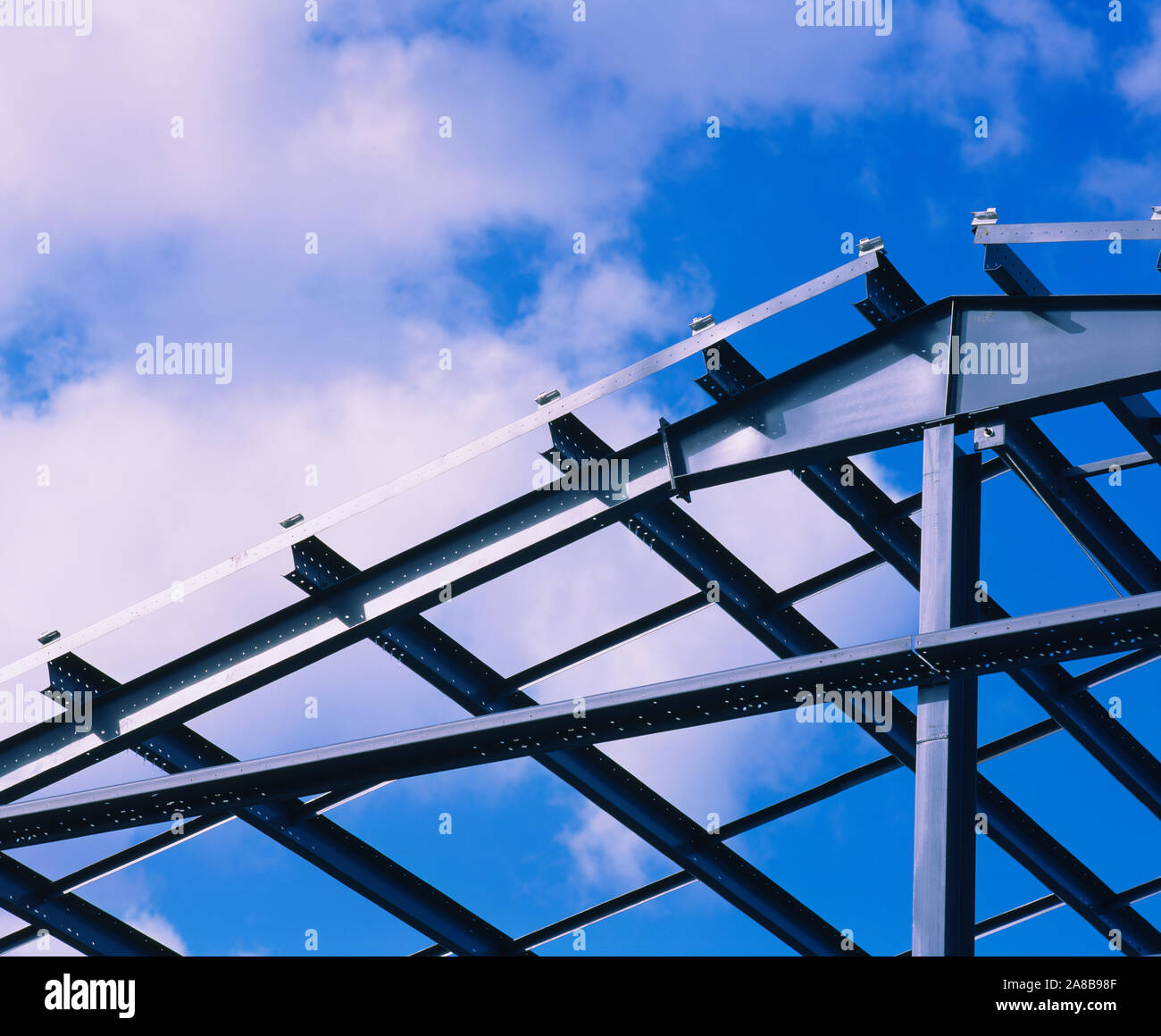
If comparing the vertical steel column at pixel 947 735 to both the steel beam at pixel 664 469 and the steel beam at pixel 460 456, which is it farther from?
the steel beam at pixel 460 456

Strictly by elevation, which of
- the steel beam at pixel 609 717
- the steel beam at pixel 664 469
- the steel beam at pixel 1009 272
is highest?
the steel beam at pixel 1009 272

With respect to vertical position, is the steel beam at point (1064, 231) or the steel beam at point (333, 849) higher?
the steel beam at point (1064, 231)

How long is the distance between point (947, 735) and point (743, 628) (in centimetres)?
456

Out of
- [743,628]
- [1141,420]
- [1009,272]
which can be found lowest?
[743,628]

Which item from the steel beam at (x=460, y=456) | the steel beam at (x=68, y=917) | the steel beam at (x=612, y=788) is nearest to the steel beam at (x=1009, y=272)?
the steel beam at (x=460, y=456)

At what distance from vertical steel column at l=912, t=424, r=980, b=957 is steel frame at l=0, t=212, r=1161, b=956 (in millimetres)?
18

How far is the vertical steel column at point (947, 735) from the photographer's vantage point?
837cm

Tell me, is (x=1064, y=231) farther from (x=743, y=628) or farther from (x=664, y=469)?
(x=743, y=628)

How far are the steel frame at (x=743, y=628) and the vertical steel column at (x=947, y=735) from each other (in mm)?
18

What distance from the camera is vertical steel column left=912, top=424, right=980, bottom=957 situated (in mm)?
8367

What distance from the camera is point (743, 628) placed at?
13.2m

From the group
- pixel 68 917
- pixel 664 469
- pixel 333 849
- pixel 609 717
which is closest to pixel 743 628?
pixel 664 469

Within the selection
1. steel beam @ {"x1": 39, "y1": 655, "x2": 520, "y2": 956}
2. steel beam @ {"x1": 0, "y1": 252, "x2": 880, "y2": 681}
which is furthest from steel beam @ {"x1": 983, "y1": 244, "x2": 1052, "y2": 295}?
steel beam @ {"x1": 39, "y1": 655, "x2": 520, "y2": 956}

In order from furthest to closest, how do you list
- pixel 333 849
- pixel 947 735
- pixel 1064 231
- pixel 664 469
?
pixel 333 849 → pixel 664 469 → pixel 1064 231 → pixel 947 735
